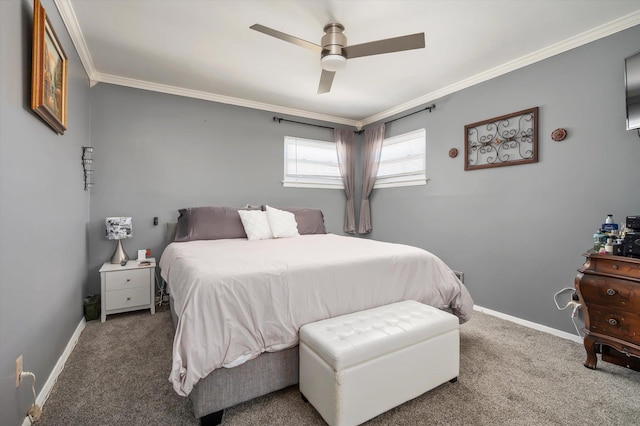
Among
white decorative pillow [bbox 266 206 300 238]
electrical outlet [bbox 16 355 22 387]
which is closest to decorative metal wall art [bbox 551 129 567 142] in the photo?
white decorative pillow [bbox 266 206 300 238]

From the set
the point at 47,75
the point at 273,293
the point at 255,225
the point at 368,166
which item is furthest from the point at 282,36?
the point at 368,166

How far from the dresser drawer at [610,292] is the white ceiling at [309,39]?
1918 millimetres

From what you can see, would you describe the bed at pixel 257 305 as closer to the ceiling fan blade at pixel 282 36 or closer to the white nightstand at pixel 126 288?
the white nightstand at pixel 126 288

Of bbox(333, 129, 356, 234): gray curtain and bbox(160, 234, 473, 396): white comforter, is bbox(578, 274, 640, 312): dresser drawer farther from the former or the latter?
bbox(333, 129, 356, 234): gray curtain

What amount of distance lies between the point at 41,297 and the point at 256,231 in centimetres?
178

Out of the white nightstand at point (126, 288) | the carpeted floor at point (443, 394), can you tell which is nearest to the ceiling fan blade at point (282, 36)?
the carpeted floor at point (443, 394)

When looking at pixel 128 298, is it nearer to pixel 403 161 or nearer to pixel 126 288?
pixel 126 288

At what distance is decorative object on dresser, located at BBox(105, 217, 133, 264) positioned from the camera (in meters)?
2.92

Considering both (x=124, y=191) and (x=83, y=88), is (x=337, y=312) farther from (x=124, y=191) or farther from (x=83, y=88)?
(x=83, y=88)

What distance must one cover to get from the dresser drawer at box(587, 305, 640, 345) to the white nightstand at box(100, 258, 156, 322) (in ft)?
12.0

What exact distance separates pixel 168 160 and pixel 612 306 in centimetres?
423

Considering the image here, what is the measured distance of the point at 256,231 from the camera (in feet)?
10.3

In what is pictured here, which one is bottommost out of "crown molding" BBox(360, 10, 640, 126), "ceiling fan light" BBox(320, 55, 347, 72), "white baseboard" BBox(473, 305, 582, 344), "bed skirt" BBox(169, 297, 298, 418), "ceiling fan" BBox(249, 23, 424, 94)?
"white baseboard" BBox(473, 305, 582, 344)

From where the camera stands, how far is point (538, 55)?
2.64 meters
